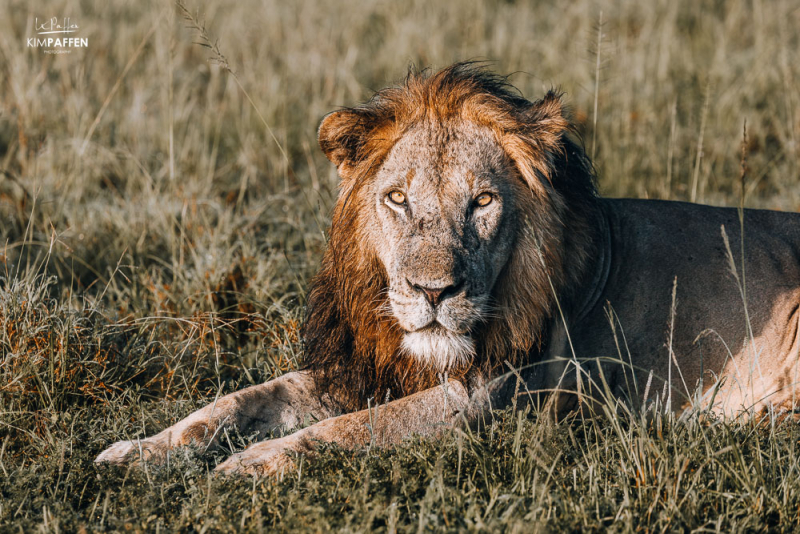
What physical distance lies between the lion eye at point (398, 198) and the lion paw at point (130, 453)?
1366 millimetres

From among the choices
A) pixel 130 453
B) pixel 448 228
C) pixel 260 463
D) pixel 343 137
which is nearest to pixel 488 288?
pixel 448 228

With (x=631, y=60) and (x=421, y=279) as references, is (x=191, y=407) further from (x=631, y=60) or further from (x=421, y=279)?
(x=631, y=60)

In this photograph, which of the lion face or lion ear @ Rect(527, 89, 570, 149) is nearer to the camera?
the lion face

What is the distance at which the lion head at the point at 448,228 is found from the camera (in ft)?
10.5

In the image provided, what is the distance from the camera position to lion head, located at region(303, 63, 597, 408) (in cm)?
320

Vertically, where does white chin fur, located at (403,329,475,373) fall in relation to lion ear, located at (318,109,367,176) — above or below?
below

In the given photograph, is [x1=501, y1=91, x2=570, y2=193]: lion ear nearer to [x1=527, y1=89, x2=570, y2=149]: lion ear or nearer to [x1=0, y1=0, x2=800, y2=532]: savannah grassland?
[x1=527, y1=89, x2=570, y2=149]: lion ear

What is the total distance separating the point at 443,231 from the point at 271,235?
8.07 feet

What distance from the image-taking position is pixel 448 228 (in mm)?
3258

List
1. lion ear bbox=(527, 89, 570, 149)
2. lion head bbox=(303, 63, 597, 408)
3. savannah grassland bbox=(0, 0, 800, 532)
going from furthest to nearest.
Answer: lion ear bbox=(527, 89, 570, 149) → lion head bbox=(303, 63, 597, 408) → savannah grassland bbox=(0, 0, 800, 532)

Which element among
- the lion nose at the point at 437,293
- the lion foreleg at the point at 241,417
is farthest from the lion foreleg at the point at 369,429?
the lion nose at the point at 437,293

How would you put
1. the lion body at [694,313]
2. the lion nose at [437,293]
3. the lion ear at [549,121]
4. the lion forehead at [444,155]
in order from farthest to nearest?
the lion body at [694,313] → the lion ear at [549,121] → the lion forehead at [444,155] → the lion nose at [437,293]

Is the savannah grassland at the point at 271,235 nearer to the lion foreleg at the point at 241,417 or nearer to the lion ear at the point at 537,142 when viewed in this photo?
the lion foreleg at the point at 241,417
